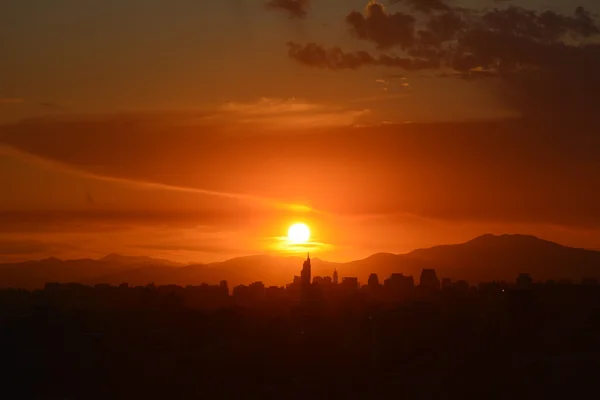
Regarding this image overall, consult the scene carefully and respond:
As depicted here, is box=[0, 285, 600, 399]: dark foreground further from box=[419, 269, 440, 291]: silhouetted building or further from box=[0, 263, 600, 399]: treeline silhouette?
box=[419, 269, 440, 291]: silhouetted building

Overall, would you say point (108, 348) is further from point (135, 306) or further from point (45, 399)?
point (135, 306)

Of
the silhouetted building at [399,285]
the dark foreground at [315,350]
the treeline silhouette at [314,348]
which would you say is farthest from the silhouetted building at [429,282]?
the dark foreground at [315,350]

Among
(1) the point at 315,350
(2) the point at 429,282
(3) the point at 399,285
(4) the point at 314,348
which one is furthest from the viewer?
(2) the point at 429,282

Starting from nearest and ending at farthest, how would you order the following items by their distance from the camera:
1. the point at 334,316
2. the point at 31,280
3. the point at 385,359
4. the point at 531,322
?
the point at 385,359, the point at 531,322, the point at 334,316, the point at 31,280

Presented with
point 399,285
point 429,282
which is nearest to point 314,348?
point 399,285

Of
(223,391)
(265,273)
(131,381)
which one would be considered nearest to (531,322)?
(223,391)

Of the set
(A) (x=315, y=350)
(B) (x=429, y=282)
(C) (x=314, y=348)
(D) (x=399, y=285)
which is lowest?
(A) (x=315, y=350)

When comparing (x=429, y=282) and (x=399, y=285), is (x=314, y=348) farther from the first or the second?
(x=429, y=282)
